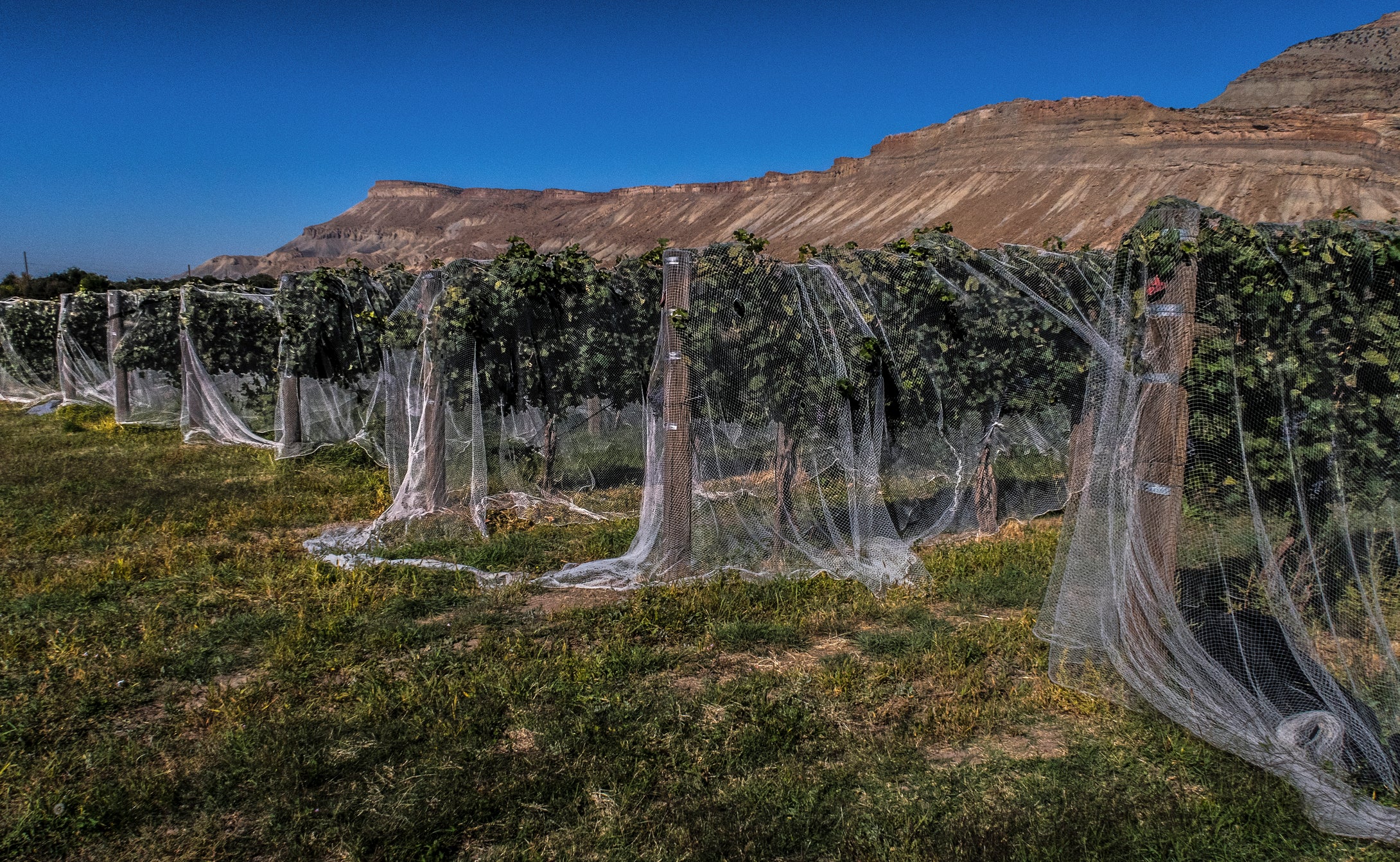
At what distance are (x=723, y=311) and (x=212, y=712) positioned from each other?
11.0 feet

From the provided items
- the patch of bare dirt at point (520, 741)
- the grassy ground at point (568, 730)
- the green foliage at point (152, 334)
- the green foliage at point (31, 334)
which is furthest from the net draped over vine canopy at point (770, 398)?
the green foliage at point (31, 334)

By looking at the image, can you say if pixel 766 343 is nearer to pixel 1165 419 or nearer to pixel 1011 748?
pixel 1165 419

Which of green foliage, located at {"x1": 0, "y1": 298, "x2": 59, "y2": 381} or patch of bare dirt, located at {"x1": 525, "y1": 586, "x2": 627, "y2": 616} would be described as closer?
patch of bare dirt, located at {"x1": 525, "y1": 586, "x2": 627, "y2": 616}

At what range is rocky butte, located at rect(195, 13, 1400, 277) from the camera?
205 feet

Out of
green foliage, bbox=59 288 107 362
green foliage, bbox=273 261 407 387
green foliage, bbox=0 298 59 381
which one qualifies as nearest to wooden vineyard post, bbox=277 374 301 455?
green foliage, bbox=273 261 407 387

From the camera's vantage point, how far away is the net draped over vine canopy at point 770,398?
5.38 metres

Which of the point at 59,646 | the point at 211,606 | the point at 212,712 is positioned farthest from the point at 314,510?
the point at 212,712

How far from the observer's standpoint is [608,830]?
9.02 ft

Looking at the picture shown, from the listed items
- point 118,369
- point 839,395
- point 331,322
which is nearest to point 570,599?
point 839,395

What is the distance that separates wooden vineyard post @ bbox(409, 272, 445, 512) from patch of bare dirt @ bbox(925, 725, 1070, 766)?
414 cm

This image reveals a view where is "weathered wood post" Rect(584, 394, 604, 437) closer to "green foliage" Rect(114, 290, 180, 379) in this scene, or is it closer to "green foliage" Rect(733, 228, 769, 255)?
"green foliage" Rect(733, 228, 769, 255)

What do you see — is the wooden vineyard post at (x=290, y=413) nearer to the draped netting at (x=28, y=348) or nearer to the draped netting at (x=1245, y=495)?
the draped netting at (x=1245, y=495)

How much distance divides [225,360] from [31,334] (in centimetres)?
793

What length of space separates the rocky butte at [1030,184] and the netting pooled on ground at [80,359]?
29.0m
